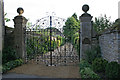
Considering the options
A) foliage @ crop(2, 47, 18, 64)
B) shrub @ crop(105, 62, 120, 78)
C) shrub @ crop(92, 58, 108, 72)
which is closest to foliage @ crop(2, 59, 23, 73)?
foliage @ crop(2, 47, 18, 64)

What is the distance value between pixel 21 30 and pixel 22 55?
1.47 meters

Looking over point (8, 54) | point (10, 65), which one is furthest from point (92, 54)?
point (8, 54)

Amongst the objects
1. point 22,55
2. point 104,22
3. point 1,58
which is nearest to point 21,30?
point 22,55

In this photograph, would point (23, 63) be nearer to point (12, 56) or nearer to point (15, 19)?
point (12, 56)

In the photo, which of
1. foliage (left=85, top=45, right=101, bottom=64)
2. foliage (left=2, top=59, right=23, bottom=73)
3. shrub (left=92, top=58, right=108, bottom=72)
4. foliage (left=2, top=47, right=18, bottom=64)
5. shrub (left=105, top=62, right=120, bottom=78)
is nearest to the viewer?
shrub (left=105, top=62, right=120, bottom=78)

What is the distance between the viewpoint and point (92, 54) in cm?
566

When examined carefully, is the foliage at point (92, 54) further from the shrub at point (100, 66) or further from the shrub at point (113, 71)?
the shrub at point (113, 71)

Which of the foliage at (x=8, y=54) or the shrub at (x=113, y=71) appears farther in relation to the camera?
the foliage at (x=8, y=54)

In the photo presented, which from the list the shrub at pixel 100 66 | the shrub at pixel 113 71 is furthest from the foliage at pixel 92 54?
the shrub at pixel 113 71

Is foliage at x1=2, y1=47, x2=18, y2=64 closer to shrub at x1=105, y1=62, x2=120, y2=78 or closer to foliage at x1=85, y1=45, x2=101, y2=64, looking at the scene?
foliage at x1=85, y1=45, x2=101, y2=64

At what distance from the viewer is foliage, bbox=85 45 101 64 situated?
18.6 feet

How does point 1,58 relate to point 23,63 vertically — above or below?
above

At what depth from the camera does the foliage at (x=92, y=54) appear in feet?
18.6

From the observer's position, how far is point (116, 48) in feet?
12.9
